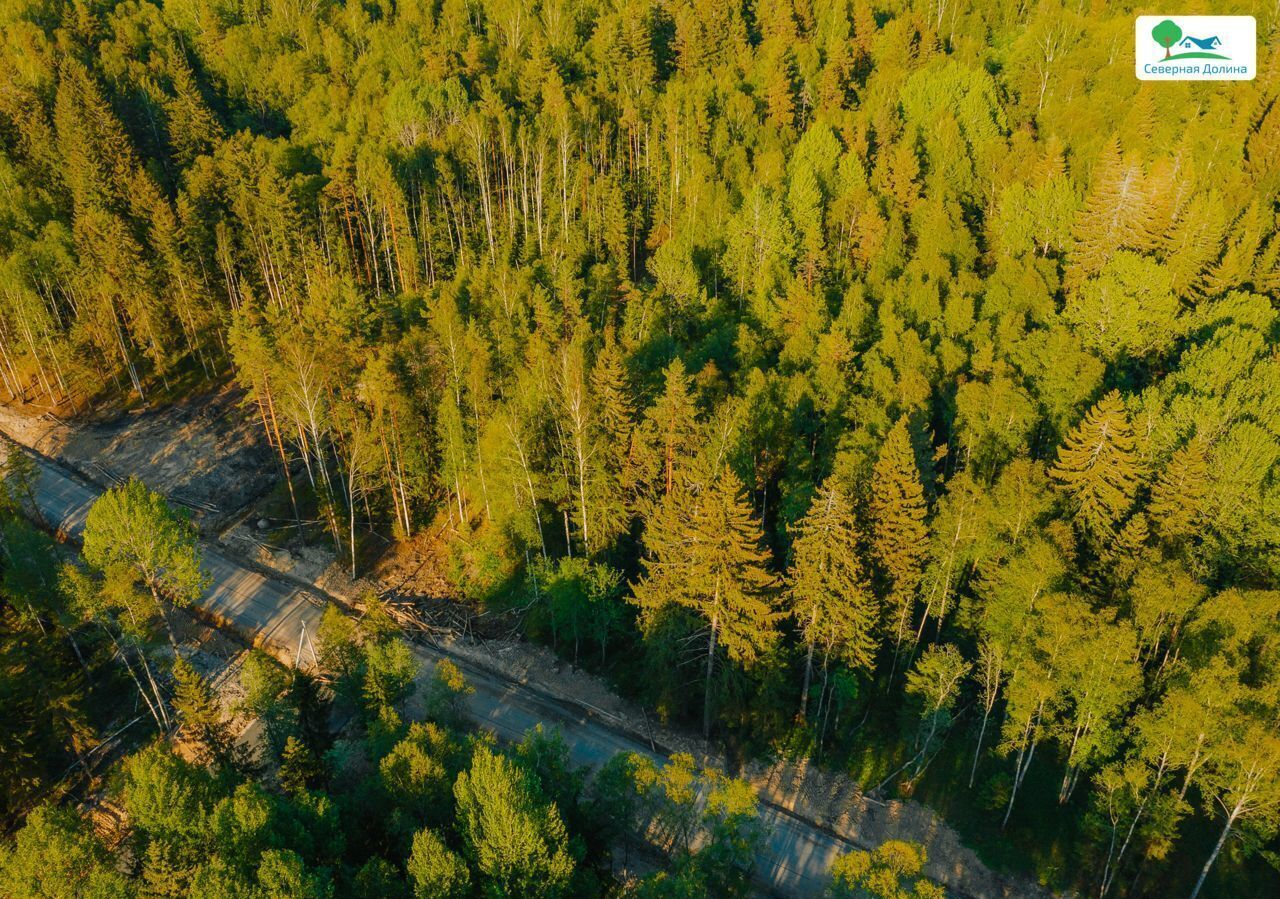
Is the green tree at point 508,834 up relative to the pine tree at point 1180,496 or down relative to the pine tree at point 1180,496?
down

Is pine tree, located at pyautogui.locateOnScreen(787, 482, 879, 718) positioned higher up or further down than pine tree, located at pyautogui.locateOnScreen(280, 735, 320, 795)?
higher up

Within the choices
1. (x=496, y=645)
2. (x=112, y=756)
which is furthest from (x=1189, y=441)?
(x=112, y=756)

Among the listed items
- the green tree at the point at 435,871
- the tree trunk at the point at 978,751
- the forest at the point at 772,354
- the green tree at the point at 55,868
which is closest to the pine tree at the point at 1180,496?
the forest at the point at 772,354

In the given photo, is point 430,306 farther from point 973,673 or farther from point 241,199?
point 973,673

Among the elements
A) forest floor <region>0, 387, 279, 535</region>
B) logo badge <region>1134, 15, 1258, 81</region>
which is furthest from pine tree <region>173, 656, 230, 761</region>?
logo badge <region>1134, 15, 1258, 81</region>

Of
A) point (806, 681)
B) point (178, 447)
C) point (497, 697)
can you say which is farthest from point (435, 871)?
point (178, 447)

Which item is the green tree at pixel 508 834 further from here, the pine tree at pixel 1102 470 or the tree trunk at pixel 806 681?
the pine tree at pixel 1102 470

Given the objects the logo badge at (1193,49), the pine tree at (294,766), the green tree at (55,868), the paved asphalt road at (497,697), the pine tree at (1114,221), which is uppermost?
the logo badge at (1193,49)

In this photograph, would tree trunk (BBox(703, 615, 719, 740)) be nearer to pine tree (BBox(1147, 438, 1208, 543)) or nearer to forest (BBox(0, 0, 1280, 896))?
forest (BBox(0, 0, 1280, 896))
